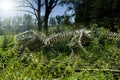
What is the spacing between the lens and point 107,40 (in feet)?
32.2

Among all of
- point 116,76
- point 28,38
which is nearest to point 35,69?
point 116,76

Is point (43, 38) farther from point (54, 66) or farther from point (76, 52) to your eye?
point (54, 66)

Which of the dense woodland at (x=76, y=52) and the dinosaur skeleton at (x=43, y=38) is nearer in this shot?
the dense woodland at (x=76, y=52)

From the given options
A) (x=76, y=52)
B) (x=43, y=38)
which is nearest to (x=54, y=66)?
(x=76, y=52)

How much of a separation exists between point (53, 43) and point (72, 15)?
8.97m

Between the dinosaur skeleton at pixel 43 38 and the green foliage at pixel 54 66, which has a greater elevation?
the dinosaur skeleton at pixel 43 38

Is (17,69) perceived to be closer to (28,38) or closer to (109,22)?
(28,38)

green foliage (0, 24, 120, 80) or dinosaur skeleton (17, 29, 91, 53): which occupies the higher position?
dinosaur skeleton (17, 29, 91, 53)

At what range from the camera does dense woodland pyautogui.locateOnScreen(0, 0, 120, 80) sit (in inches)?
158

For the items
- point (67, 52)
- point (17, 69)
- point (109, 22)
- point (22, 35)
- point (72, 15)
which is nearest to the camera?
point (17, 69)

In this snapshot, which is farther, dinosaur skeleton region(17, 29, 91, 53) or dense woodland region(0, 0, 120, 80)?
dinosaur skeleton region(17, 29, 91, 53)

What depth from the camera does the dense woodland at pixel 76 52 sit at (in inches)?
158

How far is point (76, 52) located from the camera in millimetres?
9102

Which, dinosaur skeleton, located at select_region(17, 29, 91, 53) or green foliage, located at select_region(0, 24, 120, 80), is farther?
dinosaur skeleton, located at select_region(17, 29, 91, 53)
